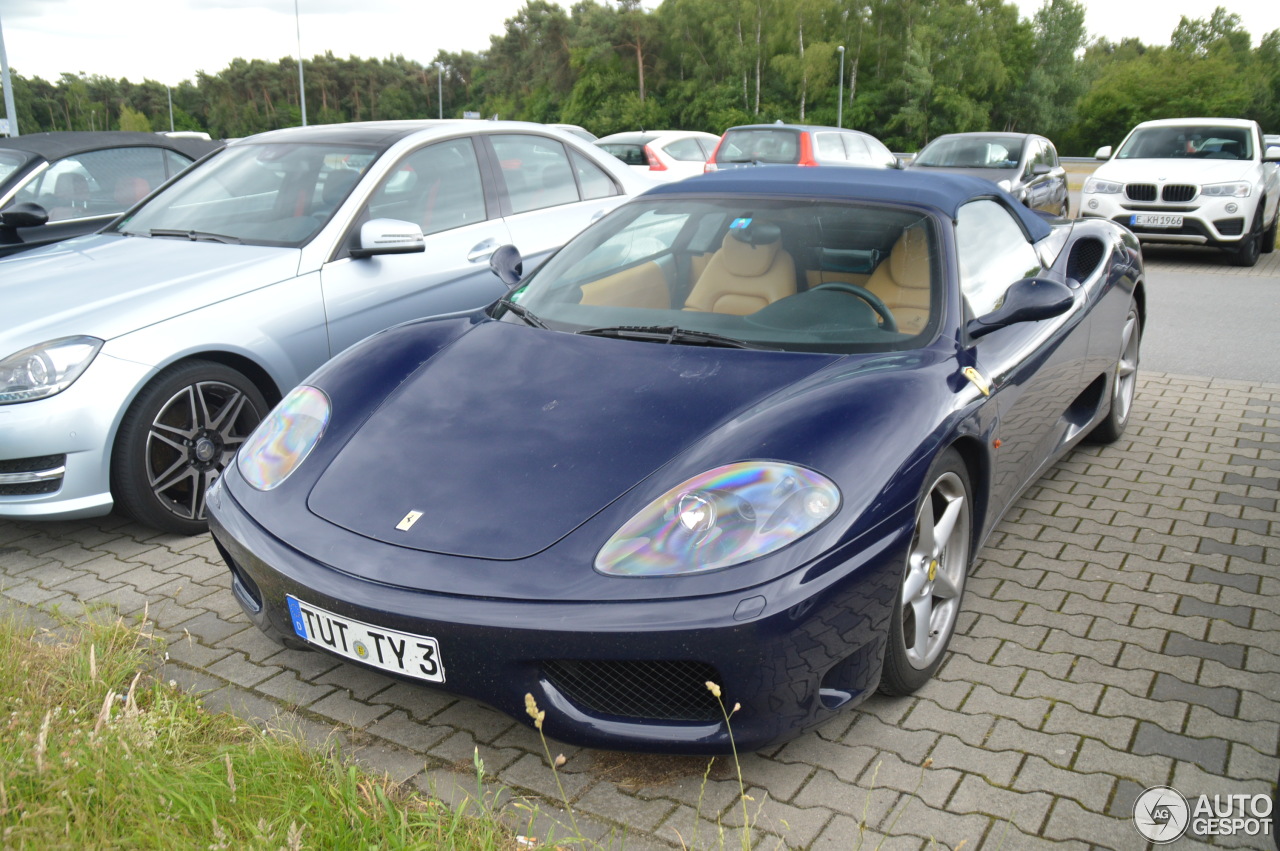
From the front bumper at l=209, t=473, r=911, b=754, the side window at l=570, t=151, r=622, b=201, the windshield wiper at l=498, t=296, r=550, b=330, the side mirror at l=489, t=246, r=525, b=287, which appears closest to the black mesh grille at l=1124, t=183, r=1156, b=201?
the side window at l=570, t=151, r=622, b=201

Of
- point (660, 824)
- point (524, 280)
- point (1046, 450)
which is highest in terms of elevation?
point (524, 280)

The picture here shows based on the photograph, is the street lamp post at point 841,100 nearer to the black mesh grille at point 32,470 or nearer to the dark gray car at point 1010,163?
the dark gray car at point 1010,163

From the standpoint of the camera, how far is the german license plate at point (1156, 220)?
11.0 metres

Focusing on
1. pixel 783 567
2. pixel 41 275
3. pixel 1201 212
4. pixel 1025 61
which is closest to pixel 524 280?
pixel 783 567

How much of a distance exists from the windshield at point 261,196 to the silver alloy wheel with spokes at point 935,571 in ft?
10.1

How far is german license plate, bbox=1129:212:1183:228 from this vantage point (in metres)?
11.0

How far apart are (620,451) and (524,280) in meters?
1.37

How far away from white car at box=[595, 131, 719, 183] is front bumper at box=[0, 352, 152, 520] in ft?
40.0

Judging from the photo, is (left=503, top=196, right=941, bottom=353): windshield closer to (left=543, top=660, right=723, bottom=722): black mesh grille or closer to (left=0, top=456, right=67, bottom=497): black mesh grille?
(left=543, top=660, right=723, bottom=722): black mesh grille

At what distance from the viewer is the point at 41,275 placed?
4297mm

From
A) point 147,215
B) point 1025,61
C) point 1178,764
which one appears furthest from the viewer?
point 1025,61

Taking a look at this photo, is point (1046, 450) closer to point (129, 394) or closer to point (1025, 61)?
point (129, 394)

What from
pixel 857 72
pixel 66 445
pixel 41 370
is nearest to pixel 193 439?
pixel 66 445

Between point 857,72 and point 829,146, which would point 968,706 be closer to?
point 829,146
